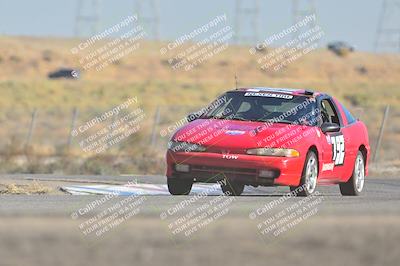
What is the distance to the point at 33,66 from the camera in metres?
93.1

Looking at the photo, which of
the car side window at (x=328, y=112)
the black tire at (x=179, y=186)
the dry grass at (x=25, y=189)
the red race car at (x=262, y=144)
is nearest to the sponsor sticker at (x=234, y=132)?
the red race car at (x=262, y=144)

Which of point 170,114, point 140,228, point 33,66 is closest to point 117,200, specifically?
point 140,228

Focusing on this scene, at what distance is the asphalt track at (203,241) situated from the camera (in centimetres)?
840

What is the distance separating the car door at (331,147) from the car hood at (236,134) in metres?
0.65

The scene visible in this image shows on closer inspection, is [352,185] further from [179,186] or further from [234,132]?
[179,186]

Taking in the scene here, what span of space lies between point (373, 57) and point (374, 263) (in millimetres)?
109450

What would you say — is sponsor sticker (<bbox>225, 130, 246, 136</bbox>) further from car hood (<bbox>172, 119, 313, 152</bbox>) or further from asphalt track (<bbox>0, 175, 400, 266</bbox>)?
asphalt track (<bbox>0, 175, 400, 266</bbox>)

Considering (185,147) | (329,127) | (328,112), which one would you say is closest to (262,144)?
(185,147)

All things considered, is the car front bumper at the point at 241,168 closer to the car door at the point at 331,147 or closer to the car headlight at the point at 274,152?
the car headlight at the point at 274,152

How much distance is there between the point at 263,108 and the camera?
15797 mm

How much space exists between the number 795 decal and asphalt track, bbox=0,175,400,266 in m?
3.58

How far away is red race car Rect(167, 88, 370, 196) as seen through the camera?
14.8 metres

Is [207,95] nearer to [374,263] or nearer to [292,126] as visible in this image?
[292,126]

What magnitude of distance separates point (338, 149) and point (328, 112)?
0.79 metres
